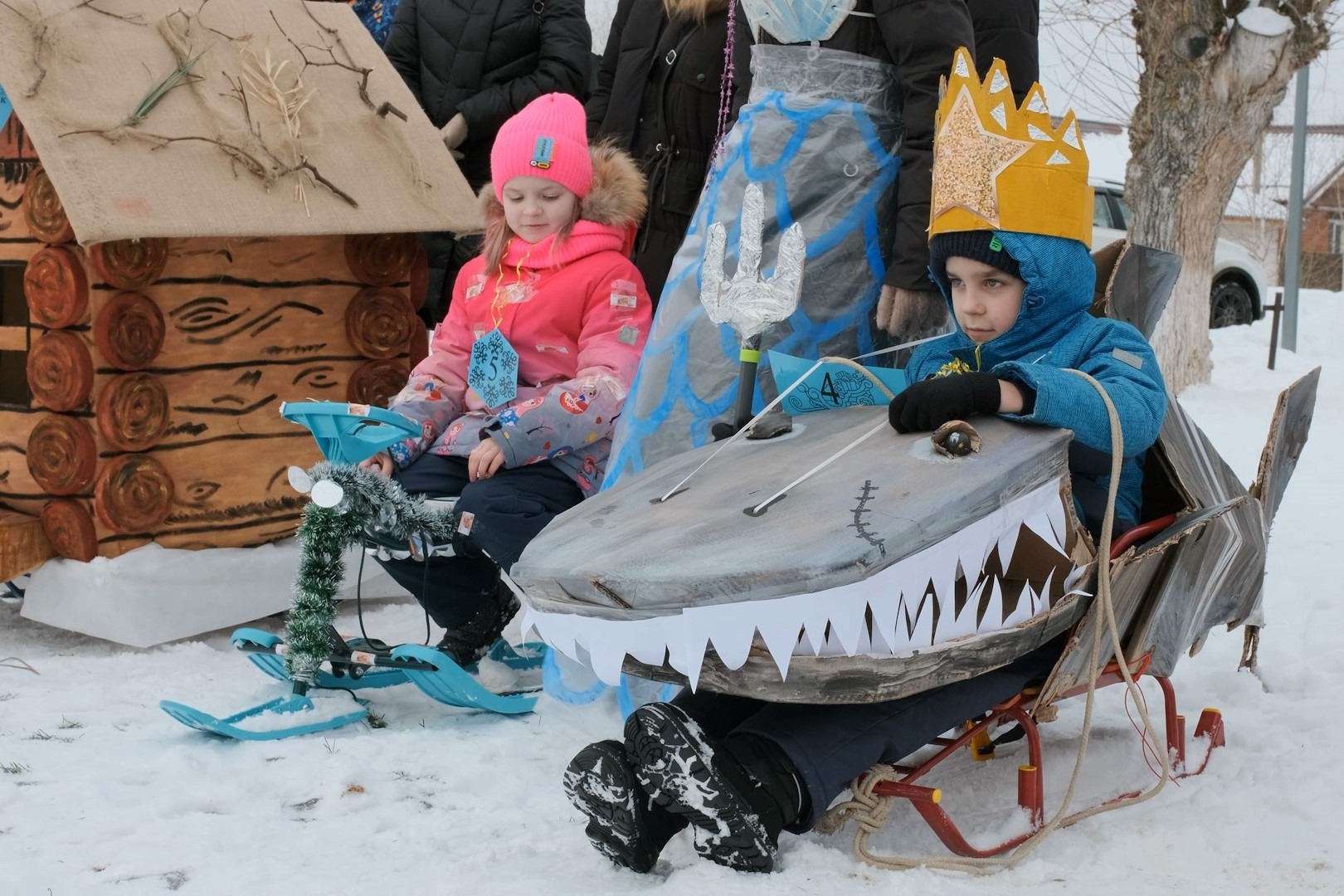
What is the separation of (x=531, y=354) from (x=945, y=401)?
1.36 metres

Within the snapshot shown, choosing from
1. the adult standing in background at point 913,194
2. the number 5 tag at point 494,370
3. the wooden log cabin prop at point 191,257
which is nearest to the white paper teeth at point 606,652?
the adult standing in background at point 913,194

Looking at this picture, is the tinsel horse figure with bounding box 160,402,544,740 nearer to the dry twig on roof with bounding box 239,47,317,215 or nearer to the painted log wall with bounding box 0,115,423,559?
the painted log wall with bounding box 0,115,423,559

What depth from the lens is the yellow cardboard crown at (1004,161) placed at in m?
2.29

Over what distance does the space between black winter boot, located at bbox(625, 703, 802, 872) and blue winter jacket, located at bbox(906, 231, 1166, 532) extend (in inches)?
27.2

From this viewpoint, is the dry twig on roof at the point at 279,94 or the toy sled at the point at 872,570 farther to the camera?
the dry twig on roof at the point at 279,94

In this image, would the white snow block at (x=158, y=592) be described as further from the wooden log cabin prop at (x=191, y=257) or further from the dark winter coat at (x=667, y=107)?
the dark winter coat at (x=667, y=107)

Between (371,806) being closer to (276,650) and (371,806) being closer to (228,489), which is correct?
(276,650)

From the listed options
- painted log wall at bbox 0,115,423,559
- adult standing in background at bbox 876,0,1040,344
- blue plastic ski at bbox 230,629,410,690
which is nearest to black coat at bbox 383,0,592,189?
painted log wall at bbox 0,115,423,559

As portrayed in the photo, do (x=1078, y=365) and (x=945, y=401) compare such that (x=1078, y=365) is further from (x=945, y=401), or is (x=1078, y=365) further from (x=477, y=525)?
(x=477, y=525)

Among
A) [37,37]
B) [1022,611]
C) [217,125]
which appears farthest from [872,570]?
[37,37]

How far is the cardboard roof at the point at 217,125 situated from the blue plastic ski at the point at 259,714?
1.14 metres

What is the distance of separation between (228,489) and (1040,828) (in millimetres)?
2453

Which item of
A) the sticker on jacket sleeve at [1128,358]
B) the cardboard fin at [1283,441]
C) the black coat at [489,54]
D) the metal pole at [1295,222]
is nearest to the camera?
the sticker on jacket sleeve at [1128,358]

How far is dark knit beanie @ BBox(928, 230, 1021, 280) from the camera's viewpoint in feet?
7.64
